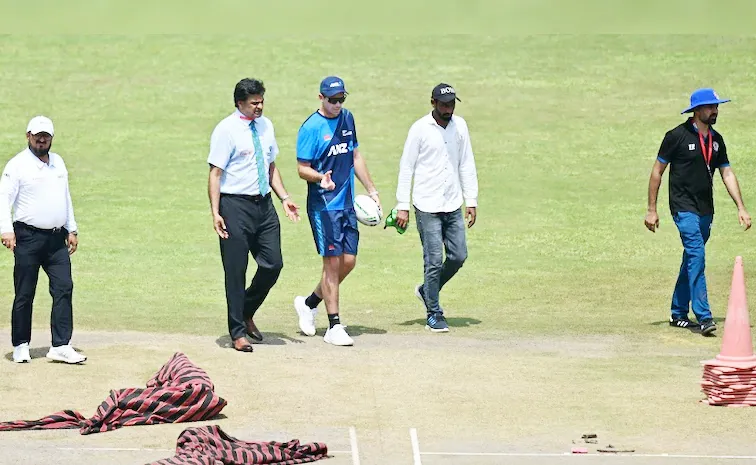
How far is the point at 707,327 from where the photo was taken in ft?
44.1

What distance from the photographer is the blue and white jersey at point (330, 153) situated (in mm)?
12734

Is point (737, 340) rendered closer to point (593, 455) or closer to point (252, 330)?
point (593, 455)

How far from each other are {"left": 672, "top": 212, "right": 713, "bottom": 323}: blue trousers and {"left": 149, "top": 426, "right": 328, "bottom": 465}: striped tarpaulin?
527 cm

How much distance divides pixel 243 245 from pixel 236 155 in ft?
2.47

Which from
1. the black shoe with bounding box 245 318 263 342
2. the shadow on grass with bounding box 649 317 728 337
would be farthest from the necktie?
the shadow on grass with bounding box 649 317 728 337

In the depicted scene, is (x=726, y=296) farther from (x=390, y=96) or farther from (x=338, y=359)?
(x=390, y=96)

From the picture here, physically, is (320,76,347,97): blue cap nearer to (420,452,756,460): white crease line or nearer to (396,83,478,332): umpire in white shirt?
(396,83,478,332): umpire in white shirt

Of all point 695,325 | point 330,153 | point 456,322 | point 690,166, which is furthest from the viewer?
point 456,322

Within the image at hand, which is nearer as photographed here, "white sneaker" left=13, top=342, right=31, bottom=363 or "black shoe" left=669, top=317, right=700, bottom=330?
"white sneaker" left=13, top=342, right=31, bottom=363

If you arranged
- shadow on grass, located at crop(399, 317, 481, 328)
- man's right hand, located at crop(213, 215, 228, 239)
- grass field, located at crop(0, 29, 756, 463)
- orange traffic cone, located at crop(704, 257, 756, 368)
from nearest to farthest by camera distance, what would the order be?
orange traffic cone, located at crop(704, 257, 756, 368) < grass field, located at crop(0, 29, 756, 463) < man's right hand, located at crop(213, 215, 228, 239) < shadow on grass, located at crop(399, 317, 481, 328)

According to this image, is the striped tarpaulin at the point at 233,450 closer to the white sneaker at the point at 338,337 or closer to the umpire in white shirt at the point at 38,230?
the umpire in white shirt at the point at 38,230

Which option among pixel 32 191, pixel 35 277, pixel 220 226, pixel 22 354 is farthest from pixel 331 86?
pixel 22 354

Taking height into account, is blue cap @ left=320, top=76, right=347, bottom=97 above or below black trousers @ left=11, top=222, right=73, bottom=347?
above

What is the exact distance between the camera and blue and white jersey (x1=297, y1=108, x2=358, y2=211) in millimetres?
12734
